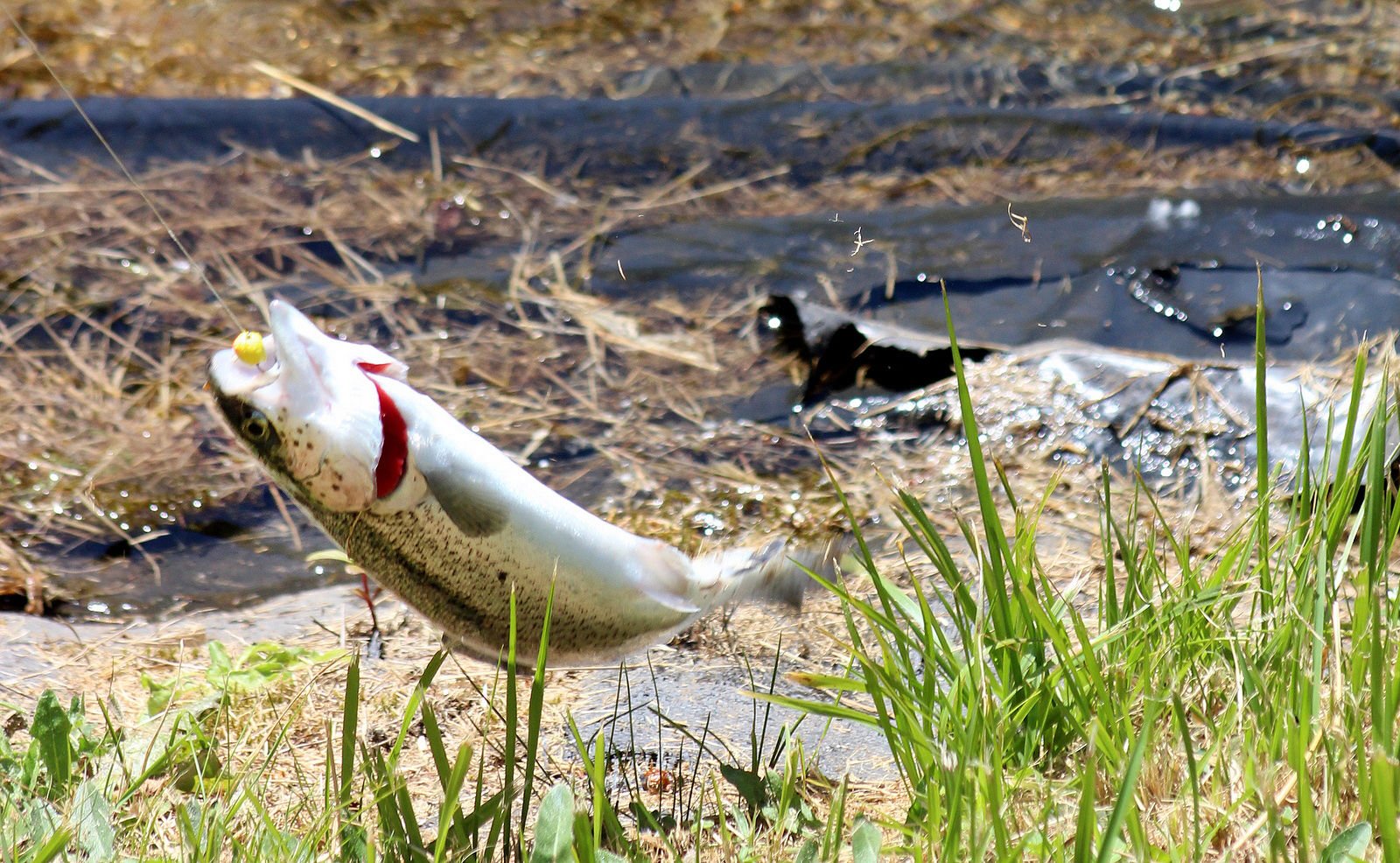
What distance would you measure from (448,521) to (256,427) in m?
0.29

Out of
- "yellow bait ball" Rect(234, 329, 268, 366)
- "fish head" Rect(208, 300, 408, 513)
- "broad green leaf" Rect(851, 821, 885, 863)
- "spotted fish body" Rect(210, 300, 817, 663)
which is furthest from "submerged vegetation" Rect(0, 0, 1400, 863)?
"yellow bait ball" Rect(234, 329, 268, 366)

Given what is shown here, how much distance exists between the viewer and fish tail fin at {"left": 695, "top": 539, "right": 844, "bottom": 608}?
1896mm

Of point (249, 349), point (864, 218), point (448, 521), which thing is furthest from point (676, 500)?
point (249, 349)

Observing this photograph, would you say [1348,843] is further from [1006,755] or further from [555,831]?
[555,831]

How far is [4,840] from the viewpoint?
1638 mm

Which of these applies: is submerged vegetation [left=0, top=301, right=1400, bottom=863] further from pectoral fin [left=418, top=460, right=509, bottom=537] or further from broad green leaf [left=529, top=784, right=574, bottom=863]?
pectoral fin [left=418, top=460, right=509, bottom=537]

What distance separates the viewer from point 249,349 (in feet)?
5.78

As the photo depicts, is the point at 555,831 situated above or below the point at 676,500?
below

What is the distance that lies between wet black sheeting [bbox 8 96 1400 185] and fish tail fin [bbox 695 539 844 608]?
12.7 feet

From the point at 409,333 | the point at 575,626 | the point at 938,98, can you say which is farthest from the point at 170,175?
the point at 575,626

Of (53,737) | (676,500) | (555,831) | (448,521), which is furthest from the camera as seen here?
(676,500)

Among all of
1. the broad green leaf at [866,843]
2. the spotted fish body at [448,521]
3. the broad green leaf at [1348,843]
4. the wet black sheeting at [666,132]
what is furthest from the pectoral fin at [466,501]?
the wet black sheeting at [666,132]

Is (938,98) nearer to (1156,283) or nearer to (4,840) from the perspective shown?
(1156,283)

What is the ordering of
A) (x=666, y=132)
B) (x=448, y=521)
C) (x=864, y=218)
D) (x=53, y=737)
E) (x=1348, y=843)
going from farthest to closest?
(x=666, y=132) < (x=864, y=218) < (x=53, y=737) < (x=448, y=521) < (x=1348, y=843)
